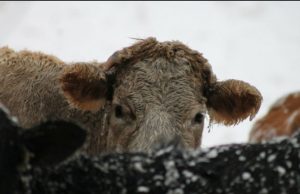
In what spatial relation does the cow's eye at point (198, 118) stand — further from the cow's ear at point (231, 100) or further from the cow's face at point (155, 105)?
the cow's ear at point (231, 100)

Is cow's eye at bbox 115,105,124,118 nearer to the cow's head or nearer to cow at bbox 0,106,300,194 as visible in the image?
the cow's head

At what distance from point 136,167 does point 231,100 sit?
2.90 meters

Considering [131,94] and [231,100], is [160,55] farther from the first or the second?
[231,100]

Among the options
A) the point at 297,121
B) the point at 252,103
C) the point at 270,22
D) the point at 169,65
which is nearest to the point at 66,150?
the point at 297,121

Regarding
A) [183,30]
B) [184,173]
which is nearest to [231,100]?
[184,173]

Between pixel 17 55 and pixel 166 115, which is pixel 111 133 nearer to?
pixel 166 115

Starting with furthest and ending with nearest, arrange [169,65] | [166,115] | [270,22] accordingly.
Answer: [270,22] → [169,65] → [166,115]

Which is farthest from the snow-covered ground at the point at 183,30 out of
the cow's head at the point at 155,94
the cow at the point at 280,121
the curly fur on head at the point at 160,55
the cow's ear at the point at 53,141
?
the cow's ear at the point at 53,141

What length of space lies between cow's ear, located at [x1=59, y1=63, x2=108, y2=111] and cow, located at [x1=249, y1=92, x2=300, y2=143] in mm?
1770

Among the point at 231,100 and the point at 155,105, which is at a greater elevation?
the point at 231,100

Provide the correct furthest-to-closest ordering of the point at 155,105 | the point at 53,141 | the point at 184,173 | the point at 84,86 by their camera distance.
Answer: the point at 84,86 < the point at 155,105 < the point at 184,173 < the point at 53,141

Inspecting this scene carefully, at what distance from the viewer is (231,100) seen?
22.2 feet

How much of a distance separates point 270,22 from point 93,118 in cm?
1054

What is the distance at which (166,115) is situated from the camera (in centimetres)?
599
